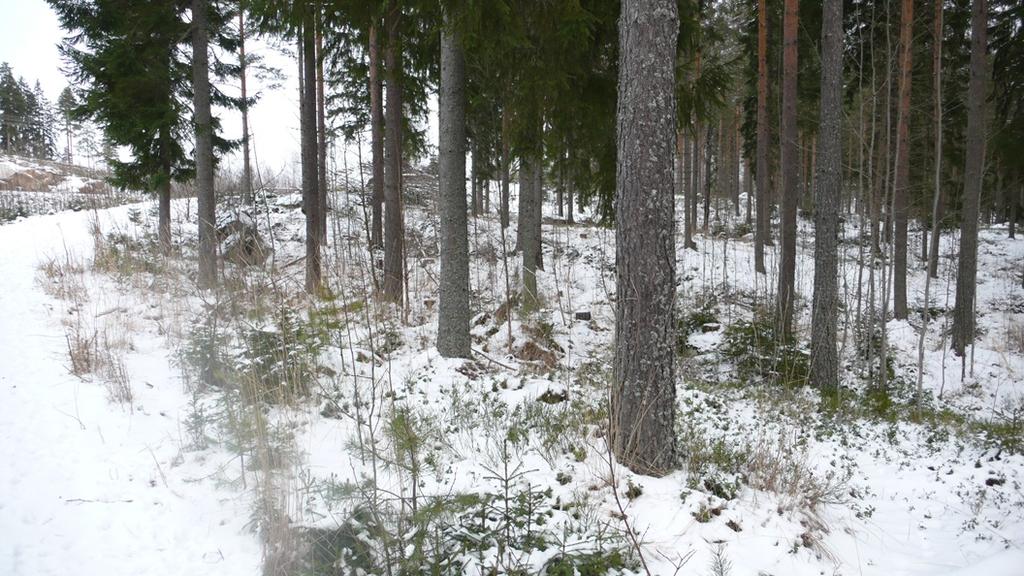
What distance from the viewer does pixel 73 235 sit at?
11.7 m

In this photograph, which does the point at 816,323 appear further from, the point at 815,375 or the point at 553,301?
the point at 553,301

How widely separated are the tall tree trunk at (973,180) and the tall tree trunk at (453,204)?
10.7 meters

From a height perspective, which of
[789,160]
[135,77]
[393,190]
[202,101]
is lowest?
[393,190]

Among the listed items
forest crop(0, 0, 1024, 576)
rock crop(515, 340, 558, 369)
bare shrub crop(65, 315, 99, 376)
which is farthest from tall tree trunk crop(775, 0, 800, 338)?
bare shrub crop(65, 315, 99, 376)

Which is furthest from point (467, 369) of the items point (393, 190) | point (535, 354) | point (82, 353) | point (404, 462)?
point (393, 190)

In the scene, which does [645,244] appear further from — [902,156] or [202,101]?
[902,156]

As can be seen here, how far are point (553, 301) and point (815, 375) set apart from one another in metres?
5.65

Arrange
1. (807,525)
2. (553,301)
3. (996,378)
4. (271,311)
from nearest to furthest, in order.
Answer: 1. (807,525)
2. (271,311)
3. (996,378)
4. (553,301)

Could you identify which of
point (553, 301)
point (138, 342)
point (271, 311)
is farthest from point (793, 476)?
point (553, 301)

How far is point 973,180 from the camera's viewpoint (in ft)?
33.6

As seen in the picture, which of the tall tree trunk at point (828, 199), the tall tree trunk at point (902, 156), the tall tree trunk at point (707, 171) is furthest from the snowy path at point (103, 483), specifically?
the tall tree trunk at point (707, 171)

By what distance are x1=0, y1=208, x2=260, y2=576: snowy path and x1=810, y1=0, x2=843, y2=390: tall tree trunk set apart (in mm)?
8183

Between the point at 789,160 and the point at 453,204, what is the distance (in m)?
8.41

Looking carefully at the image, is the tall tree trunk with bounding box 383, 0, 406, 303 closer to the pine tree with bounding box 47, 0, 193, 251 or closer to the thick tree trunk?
the thick tree trunk
